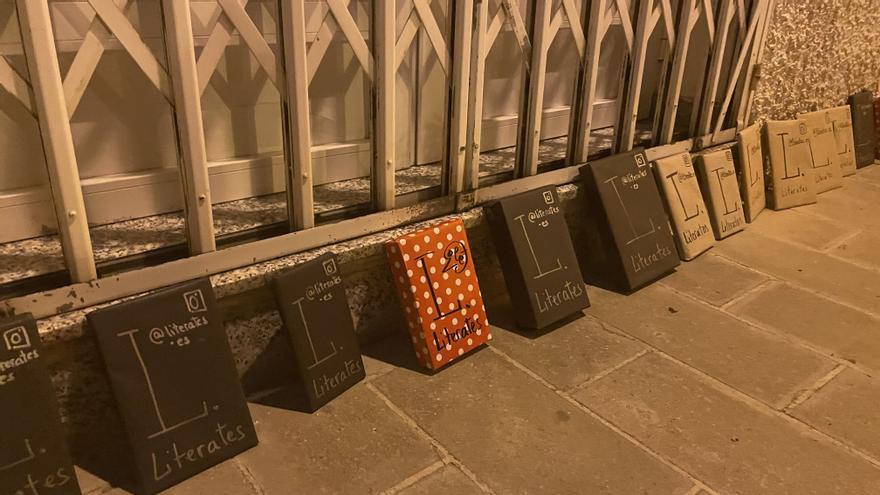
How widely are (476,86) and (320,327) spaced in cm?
81

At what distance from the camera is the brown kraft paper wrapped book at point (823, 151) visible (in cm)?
322

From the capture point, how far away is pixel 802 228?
114 inches

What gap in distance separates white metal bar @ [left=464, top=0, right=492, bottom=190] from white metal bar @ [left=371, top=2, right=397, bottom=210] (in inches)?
9.6

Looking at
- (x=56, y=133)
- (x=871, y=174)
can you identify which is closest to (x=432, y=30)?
(x=56, y=133)

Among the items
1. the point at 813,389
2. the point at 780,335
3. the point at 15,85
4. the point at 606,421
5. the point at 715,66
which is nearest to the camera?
the point at 15,85

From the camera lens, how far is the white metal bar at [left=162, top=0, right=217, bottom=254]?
138 centimetres

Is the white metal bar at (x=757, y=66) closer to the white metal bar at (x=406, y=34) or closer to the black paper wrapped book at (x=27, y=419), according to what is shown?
the white metal bar at (x=406, y=34)

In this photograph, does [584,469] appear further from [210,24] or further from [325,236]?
[210,24]

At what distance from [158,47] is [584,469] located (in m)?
1.53

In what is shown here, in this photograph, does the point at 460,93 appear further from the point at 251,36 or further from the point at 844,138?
the point at 844,138

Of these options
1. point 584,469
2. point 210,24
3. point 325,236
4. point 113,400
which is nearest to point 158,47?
point 210,24

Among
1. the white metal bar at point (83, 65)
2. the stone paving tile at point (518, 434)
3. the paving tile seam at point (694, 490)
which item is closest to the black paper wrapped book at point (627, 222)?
the stone paving tile at point (518, 434)

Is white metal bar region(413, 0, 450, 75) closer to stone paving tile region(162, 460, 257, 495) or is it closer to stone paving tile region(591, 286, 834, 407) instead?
stone paving tile region(591, 286, 834, 407)

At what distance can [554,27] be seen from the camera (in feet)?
6.73
